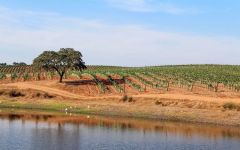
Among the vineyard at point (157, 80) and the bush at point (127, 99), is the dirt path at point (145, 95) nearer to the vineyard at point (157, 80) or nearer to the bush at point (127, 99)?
the bush at point (127, 99)

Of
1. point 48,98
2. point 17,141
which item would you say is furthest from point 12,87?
point 17,141

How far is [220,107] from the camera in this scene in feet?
258

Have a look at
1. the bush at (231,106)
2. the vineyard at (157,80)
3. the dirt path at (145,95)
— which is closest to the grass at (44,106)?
the dirt path at (145,95)

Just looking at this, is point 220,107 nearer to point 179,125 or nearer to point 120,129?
point 179,125

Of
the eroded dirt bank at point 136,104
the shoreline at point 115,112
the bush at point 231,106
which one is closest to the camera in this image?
the shoreline at point 115,112

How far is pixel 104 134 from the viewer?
57188mm

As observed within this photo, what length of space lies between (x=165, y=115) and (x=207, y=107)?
778cm

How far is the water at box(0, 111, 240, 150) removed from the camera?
48.6 metres

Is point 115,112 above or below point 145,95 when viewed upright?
below

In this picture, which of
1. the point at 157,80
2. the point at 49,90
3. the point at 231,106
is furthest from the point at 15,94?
the point at 231,106

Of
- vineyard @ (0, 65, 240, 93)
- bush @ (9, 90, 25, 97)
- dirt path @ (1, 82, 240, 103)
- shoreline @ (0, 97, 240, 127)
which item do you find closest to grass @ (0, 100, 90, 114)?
shoreline @ (0, 97, 240, 127)

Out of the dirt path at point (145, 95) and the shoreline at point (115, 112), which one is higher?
the dirt path at point (145, 95)

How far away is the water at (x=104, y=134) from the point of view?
48.6m

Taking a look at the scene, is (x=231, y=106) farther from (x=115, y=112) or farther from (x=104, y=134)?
(x=104, y=134)
